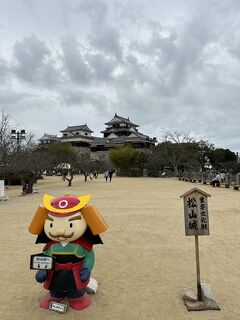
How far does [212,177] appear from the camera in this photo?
90.6 ft

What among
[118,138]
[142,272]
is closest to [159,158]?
[118,138]

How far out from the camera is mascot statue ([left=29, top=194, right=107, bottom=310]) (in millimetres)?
3807

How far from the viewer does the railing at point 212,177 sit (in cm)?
2106

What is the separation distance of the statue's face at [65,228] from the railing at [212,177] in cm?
1854

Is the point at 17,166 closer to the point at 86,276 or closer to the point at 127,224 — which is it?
the point at 127,224

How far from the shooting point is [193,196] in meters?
4.19

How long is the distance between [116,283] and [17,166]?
55.6 ft

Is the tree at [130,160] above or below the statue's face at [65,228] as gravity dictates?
above

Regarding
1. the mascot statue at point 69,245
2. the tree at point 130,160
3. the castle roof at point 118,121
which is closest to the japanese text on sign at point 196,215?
the mascot statue at point 69,245

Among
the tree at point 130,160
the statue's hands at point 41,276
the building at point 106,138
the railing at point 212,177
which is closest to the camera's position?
the statue's hands at point 41,276

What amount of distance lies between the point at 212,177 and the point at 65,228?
25.6 m

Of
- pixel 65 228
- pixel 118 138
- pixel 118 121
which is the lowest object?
pixel 65 228

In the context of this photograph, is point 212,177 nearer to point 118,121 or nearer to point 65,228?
point 65,228

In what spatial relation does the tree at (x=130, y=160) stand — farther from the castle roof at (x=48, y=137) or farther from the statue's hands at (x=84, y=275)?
the statue's hands at (x=84, y=275)
